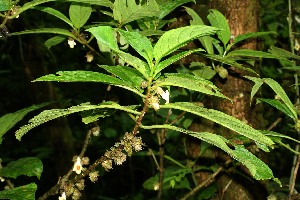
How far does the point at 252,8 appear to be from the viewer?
3.81 ft

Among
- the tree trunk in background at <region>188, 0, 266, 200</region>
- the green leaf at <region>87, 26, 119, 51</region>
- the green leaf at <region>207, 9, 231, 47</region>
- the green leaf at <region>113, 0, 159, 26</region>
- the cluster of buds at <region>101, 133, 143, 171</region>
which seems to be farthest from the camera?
the tree trunk in background at <region>188, 0, 266, 200</region>

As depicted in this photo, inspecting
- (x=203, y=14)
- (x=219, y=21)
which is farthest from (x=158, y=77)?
(x=203, y=14)

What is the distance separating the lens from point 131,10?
0.84 meters

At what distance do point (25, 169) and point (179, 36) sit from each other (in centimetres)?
56

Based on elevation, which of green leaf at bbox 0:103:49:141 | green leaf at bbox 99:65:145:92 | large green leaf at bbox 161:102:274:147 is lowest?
green leaf at bbox 0:103:49:141

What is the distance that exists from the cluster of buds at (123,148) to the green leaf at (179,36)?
0.18m

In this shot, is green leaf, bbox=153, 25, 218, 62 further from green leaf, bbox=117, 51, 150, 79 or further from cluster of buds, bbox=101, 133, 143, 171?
A: cluster of buds, bbox=101, 133, 143, 171

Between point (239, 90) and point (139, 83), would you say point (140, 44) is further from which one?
point (239, 90)

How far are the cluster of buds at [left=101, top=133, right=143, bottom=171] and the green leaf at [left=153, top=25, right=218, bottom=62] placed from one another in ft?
0.58

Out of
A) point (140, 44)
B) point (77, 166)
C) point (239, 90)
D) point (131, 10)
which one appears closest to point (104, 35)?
point (140, 44)

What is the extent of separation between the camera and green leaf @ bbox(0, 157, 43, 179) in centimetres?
91

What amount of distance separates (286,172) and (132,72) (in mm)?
3338

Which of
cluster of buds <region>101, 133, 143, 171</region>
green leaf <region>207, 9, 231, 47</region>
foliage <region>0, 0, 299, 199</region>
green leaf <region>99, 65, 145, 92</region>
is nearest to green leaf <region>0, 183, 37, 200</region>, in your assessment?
foliage <region>0, 0, 299, 199</region>

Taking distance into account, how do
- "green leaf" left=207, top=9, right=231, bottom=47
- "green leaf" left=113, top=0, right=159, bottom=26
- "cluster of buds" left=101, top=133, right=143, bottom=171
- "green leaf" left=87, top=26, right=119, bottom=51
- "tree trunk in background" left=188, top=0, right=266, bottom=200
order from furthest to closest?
"tree trunk in background" left=188, top=0, right=266, bottom=200, "green leaf" left=207, top=9, right=231, bottom=47, "green leaf" left=113, top=0, right=159, bottom=26, "cluster of buds" left=101, top=133, right=143, bottom=171, "green leaf" left=87, top=26, right=119, bottom=51
